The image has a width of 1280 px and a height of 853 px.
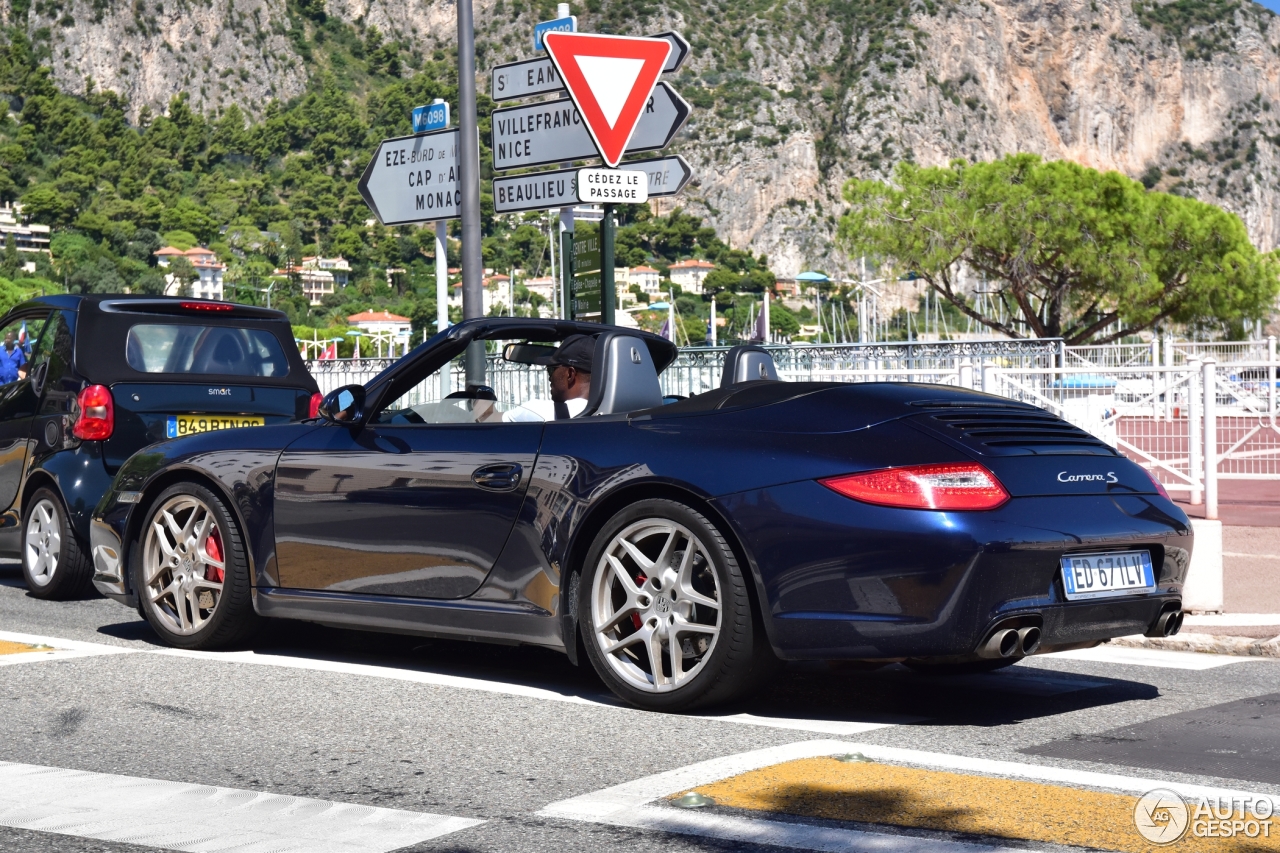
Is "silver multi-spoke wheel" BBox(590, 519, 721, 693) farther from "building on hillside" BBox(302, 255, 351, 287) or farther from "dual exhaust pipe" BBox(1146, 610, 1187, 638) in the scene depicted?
"building on hillside" BBox(302, 255, 351, 287)

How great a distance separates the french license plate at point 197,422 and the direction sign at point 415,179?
13.7 feet

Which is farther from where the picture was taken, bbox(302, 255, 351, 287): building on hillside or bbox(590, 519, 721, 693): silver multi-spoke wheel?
bbox(302, 255, 351, 287): building on hillside

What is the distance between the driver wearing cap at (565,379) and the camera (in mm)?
5672

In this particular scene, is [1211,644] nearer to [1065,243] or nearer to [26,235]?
[1065,243]

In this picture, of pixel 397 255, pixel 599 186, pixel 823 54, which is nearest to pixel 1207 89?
pixel 823 54

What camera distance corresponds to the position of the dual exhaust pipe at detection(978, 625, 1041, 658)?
4.50m

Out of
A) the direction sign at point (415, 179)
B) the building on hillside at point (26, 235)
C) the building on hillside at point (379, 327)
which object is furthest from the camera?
the building on hillside at point (26, 235)

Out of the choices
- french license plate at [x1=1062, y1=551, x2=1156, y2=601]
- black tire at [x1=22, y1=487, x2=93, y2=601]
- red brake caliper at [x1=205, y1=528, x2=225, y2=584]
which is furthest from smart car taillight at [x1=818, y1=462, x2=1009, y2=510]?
black tire at [x1=22, y1=487, x2=93, y2=601]

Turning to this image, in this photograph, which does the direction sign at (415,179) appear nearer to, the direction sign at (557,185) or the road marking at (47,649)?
the direction sign at (557,185)

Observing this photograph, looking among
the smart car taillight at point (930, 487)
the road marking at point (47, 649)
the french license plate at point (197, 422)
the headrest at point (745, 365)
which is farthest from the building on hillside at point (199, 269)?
the smart car taillight at point (930, 487)

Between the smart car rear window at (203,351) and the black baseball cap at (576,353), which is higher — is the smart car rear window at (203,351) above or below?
above

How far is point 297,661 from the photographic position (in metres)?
6.06

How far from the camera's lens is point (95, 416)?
806cm

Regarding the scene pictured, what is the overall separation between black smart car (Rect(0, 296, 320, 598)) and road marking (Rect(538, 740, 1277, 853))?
477 centimetres
